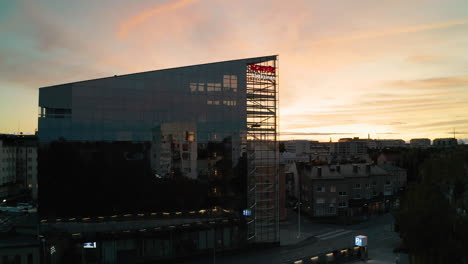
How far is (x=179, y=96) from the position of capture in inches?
1503

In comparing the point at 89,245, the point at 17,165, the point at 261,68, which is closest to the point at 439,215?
the point at 261,68

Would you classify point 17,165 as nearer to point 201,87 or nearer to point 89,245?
point 89,245

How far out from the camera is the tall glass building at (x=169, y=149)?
109ft

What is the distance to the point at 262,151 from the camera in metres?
43.0

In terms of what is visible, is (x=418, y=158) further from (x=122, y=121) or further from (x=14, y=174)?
(x=14, y=174)

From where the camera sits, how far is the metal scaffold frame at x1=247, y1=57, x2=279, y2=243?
42.0 meters

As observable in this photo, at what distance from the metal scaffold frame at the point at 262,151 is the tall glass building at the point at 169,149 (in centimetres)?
13

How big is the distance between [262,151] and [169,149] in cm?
1217

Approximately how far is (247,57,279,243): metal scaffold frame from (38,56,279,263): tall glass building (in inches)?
4.9

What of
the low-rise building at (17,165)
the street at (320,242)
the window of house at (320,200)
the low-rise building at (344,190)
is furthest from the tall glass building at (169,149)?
the low-rise building at (17,165)

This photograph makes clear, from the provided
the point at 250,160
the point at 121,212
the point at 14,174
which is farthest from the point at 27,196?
the point at 250,160

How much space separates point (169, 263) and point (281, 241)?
606 inches

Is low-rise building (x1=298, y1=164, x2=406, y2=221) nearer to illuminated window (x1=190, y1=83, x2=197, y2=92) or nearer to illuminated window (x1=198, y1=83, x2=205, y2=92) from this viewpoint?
illuminated window (x1=198, y1=83, x2=205, y2=92)

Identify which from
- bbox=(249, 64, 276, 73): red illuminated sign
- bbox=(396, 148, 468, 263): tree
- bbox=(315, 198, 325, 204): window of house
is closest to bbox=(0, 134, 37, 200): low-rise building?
bbox=(249, 64, 276, 73): red illuminated sign
